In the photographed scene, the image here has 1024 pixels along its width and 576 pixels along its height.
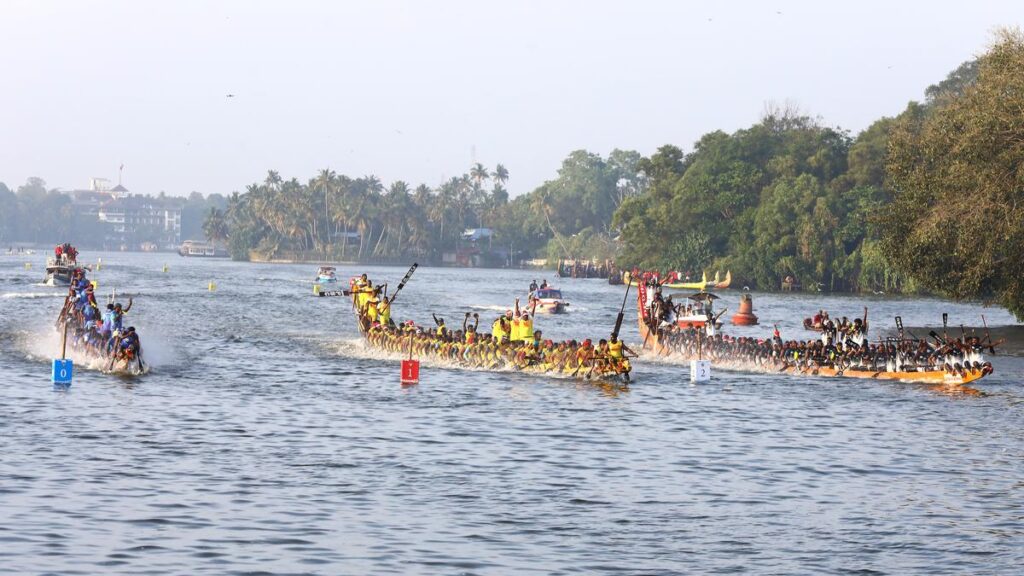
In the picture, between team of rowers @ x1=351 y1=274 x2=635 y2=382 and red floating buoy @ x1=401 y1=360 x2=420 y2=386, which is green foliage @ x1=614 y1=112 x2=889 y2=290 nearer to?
team of rowers @ x1=351 y1=274 x2=635 y2=382

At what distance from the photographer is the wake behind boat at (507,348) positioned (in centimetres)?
4416

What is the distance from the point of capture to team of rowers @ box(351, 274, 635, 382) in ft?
145

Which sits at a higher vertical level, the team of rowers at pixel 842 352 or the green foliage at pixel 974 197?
the green foliage at pixel 974 197

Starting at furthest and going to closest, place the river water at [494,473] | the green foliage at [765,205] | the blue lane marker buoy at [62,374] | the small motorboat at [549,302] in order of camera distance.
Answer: the green foliage at [765,205]
the small motorboat at [549,302]
the blue lane marker buoy at [62,374]
the river water at [494,473]

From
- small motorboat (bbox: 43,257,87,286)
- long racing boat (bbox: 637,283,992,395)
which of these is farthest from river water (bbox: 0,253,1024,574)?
small motorboat (bbox: 43,257,87,286)

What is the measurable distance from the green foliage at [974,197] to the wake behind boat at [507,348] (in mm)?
22045

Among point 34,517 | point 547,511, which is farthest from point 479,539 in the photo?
point 34,517

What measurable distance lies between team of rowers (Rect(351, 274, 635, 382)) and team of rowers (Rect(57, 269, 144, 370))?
10.8 metres

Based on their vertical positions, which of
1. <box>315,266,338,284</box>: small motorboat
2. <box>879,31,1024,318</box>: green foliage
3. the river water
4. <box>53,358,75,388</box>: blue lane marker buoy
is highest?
<box>879,31,1024,318</box>: green foliage

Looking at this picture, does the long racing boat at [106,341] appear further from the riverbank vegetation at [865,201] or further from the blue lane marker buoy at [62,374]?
the riverbank vegetation at [865,201]

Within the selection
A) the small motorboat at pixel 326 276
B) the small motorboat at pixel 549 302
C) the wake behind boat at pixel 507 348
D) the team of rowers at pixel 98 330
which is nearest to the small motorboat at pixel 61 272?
the small motorboat at pixel 549 302

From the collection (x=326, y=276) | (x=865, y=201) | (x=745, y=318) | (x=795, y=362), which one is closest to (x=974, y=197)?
(x=795, y=362)

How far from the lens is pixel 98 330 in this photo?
146ft

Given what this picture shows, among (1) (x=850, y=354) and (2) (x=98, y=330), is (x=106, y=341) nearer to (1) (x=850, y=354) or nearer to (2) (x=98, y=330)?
(2) (x=98, y=330)
